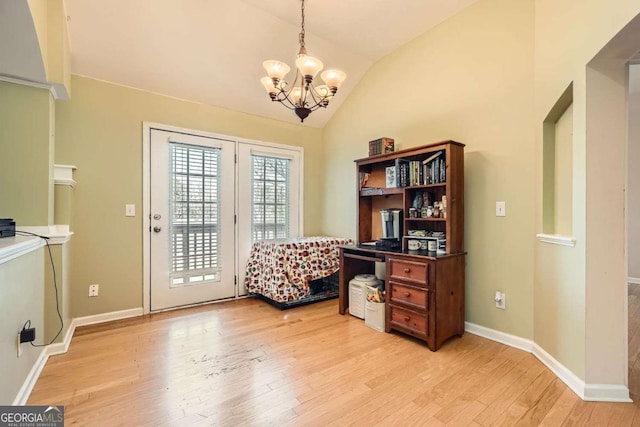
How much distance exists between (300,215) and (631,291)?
4740 mm

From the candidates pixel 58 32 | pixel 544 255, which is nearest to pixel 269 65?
pixel 58 32

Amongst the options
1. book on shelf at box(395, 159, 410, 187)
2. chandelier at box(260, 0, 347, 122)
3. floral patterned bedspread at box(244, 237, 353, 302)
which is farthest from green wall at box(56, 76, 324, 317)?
book on shelf at box(395, 159, 410, 187)

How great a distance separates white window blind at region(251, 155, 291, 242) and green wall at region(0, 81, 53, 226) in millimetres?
2019

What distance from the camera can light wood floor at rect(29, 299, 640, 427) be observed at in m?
1.56

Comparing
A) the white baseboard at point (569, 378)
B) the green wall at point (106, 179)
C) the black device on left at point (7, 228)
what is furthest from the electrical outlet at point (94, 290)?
the white baseboard at point (569, 378)

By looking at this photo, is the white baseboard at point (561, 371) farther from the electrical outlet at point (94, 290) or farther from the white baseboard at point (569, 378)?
the electrical outlet at point (94, 290)

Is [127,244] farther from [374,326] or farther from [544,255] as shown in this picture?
[544,255]

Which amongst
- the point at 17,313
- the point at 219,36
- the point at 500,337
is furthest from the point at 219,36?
the point at 500,337

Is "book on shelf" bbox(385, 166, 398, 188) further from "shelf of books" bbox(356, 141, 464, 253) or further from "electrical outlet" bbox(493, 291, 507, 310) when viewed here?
"electrical outlet" bbox(493, 291, 507, 310)

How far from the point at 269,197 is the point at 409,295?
2274 millimetres

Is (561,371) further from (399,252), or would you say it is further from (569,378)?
(399,252)

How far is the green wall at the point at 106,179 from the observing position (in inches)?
109

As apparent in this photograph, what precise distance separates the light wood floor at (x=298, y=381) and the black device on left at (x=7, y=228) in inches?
37.7

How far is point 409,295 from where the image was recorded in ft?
8.12
